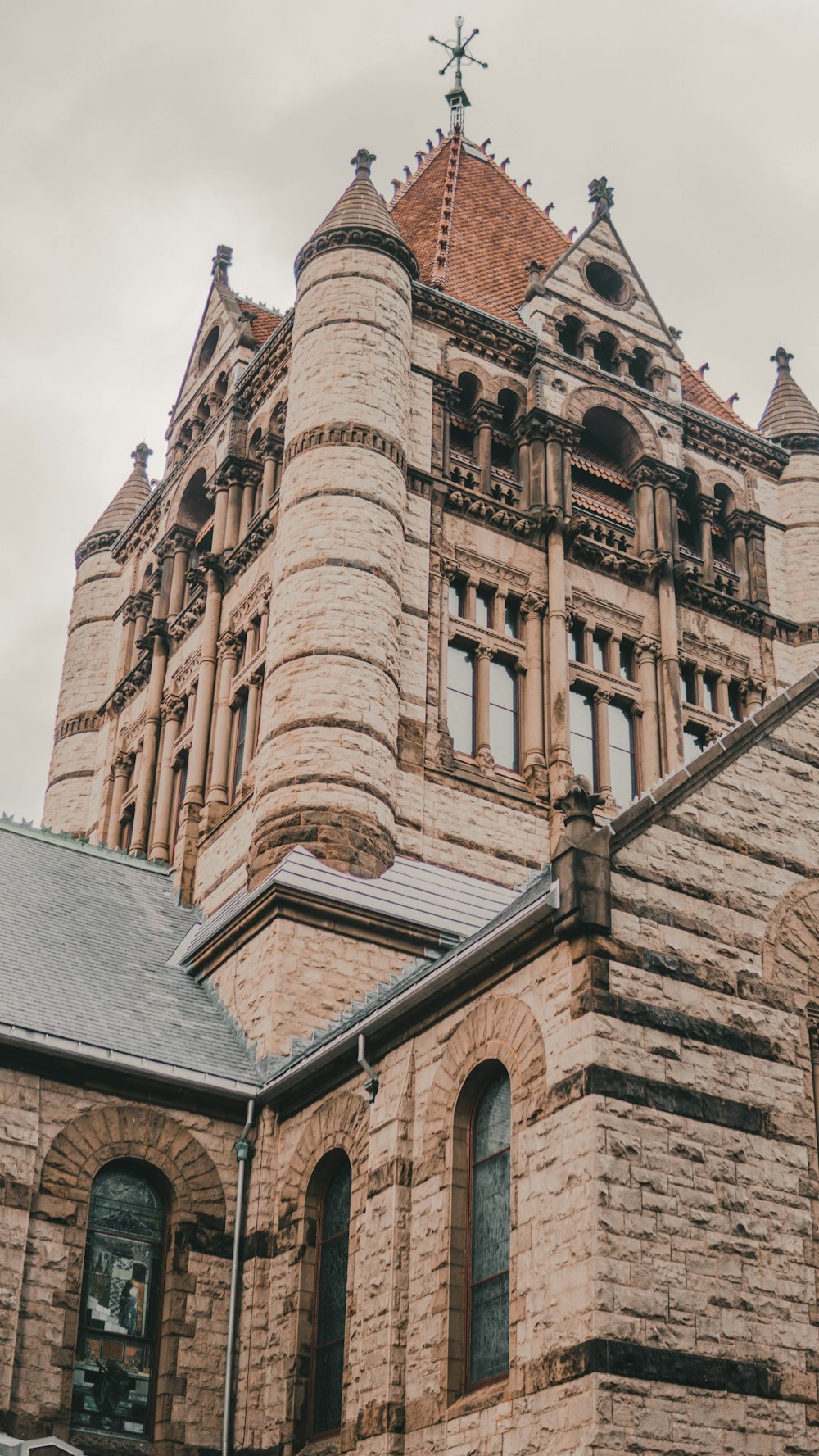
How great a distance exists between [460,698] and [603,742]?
2908 millimetres

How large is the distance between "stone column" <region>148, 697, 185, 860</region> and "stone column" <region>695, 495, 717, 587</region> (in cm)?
1020

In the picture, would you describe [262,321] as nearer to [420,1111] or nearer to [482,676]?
[482,676]

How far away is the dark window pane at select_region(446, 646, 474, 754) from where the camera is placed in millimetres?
30609

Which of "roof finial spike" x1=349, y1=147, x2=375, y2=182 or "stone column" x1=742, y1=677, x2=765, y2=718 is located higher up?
"roof finial spike" x1=349, y1=147, x2=375, y2=182

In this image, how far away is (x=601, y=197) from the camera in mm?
40344

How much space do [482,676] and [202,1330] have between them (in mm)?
13138

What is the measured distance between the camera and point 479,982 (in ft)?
A: 60.4

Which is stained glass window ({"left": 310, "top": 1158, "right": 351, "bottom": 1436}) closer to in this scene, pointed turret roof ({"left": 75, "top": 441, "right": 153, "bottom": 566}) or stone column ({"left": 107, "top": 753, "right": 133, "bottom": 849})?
stone column ({"left": 107, "top": 753, "right": 133, "bottom": 849})

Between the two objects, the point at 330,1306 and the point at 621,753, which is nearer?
the point at 330,1306

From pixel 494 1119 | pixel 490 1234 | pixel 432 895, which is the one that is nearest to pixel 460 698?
pixel 432 895

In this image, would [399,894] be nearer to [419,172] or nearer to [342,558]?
[342,558]

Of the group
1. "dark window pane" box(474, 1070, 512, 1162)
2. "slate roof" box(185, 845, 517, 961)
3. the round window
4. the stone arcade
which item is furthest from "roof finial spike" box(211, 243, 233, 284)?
"dark window pane" box(474, 1070, 512, 1162)

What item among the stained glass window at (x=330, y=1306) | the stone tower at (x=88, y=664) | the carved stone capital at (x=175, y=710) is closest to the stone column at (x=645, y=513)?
the carved stone capital at (x=175, y=710)

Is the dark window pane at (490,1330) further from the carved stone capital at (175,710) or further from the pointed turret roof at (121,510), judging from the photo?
the pointed turret roof at (121,510)
